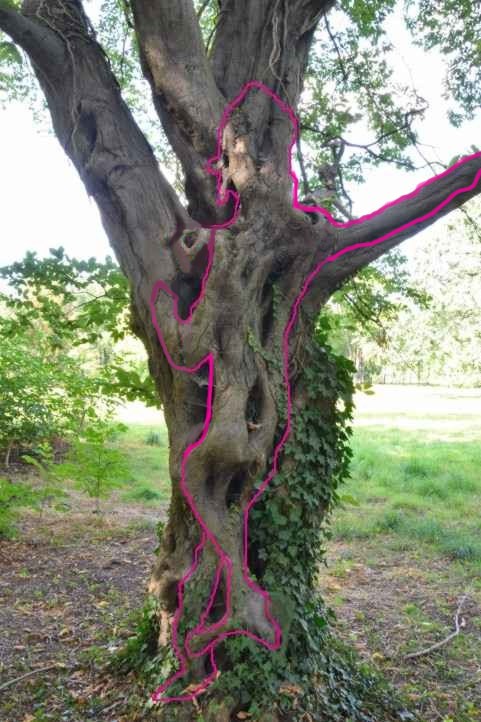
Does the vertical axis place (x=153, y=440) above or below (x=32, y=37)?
below

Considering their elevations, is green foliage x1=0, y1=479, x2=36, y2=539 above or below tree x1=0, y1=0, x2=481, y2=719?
below

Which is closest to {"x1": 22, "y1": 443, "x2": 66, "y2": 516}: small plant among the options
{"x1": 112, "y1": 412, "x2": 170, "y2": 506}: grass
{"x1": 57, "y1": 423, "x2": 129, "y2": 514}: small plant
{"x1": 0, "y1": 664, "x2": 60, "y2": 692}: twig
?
{"x1": 57, "y1": 423, "x2": 129, "y2": 514}: small plant

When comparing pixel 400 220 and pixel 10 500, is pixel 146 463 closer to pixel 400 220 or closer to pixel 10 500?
pixel 10 500

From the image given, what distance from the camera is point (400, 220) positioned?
3.97m

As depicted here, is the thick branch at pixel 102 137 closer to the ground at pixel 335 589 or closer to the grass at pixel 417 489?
the ground at pixel 335 589

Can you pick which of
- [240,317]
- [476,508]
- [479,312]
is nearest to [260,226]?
[240,317]

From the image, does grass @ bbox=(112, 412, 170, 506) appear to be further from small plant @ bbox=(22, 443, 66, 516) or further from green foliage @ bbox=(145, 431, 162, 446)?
small plant @ bbox=(22, 443, 66, 516)

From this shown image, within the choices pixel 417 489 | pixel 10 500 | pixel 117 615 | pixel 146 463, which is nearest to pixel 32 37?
pixel 117 615

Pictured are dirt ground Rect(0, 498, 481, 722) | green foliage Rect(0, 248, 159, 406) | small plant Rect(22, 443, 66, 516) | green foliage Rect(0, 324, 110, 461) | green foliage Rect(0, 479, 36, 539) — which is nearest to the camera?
dirt ground Rect(0, 498, 481, 722)

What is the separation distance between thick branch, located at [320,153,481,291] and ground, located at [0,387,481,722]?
198cm

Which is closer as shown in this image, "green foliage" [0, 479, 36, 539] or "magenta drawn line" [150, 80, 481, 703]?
"magenta drawn line" [150, 80, 481, 703]

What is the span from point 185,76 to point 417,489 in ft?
28.4

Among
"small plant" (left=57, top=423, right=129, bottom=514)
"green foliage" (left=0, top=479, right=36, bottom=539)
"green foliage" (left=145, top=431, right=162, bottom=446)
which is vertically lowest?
"green foliage" (left=145, top=431, right=162, bottom=446)

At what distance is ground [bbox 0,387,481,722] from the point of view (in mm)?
4363
